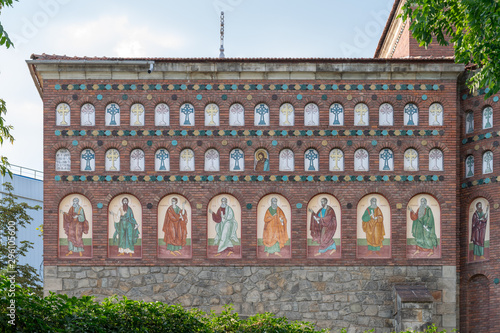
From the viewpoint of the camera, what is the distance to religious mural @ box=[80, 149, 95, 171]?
25781mm

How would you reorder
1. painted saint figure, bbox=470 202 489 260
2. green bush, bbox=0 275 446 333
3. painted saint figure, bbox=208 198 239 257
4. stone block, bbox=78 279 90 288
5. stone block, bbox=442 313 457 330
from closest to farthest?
green bush, bbox=0 275 446 333, stone block, bbox=442 313 457 330, stone block, bbox=78 279 90 288, painted saint figure, bbox=470 202 489 260, painted saint figure, bbox=208 198 239 257

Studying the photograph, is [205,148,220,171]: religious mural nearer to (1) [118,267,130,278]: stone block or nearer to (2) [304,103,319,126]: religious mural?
(2) [304,103,319,126]: religious mural

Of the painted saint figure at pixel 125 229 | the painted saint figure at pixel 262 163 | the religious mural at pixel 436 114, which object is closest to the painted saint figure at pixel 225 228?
the painted saint figure at pixel 262 163

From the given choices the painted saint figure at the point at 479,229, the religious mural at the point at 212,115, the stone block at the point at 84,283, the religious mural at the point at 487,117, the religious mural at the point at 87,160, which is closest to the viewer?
the stone block at the point at 84,283

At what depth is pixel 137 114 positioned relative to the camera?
26016mm

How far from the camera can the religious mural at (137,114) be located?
26.0 meters

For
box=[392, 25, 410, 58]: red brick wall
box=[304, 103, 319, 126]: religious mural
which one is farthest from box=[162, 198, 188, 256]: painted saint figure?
box=[392, 25, 410, 58]: red brick wall

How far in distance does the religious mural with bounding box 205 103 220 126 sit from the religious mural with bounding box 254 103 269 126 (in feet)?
3.76

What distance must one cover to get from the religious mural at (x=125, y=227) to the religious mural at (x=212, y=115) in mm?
3177

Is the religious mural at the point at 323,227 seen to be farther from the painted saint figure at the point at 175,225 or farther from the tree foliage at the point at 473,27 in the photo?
the tree foliage at the point at 473,27

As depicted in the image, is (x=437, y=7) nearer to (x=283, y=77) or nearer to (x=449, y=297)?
(x=283, y=77)

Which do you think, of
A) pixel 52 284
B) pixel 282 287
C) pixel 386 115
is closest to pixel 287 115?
pixel 386 115

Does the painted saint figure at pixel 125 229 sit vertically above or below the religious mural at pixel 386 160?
below

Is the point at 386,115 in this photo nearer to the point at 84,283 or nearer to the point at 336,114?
the point at 336,114
